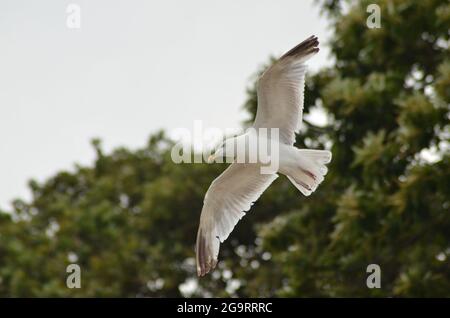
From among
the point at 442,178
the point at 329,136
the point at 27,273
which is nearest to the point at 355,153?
the point at 329,136

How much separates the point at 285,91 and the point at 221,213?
1.72 m

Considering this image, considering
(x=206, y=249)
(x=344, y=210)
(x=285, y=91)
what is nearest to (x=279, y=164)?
(x=285, y=91)

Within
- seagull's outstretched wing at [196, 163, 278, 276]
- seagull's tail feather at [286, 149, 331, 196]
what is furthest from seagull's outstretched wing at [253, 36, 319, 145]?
A: seagull's outstretched wing at [196, 163, 278, 276]

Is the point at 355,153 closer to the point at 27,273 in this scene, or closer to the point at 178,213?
the point at 178,213

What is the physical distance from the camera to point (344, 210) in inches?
426

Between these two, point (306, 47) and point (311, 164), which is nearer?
point (306, 47)

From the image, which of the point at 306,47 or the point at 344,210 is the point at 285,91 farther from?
the point at 344,210

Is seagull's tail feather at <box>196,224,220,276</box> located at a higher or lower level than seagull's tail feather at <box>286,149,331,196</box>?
lower

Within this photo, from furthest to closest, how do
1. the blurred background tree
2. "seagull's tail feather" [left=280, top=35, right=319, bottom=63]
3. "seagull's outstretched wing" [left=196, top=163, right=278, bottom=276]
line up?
1. the blurred background tree
2. "seagull's outstretched wing" [left=196, top=163, right=278, bottom=276]
3. "seagull's tail feather" [left=280, top=35, right=319, bottom=63]

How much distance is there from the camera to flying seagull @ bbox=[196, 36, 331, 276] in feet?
27.9

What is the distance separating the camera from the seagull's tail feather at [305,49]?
27.6 ft

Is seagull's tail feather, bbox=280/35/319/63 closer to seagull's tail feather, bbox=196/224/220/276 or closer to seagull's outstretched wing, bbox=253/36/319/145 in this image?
seagull's outstretched wing, bbox=253/36/319/145

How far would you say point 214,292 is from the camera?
16.2 meters

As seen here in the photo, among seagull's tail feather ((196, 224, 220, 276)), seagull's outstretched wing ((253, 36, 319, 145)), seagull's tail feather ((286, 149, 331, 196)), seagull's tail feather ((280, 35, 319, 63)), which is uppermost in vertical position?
seagull's tail feather ((280, 35, 319, 63))
